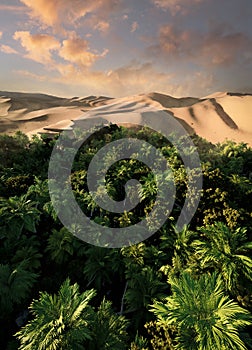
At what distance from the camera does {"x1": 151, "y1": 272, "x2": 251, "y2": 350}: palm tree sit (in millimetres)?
4305

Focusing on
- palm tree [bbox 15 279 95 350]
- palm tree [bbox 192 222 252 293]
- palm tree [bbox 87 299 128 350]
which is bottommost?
palm tree [bbox 87 299 128 350]

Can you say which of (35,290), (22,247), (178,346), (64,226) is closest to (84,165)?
(64,226)

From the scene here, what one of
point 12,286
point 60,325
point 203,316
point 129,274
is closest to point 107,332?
point 60,325

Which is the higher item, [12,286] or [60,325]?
[60,325]

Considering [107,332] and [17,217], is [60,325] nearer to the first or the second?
[107,332]

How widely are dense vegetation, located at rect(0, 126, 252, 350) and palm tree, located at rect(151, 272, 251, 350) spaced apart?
0.06 feet

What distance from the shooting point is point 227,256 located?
595 cm

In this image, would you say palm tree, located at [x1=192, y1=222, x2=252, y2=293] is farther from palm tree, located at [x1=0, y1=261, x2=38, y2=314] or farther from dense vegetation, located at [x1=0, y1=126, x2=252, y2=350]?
palm tree, located at [x1=0, y1=261, x2=38, y2=314]

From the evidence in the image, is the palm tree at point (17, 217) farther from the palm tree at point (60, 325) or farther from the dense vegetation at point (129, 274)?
the palm tree at point (60, 325)

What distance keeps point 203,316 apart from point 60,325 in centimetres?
292

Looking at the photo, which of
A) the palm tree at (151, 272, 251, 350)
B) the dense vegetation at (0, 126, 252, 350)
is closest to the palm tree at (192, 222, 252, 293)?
the dense vegetation at (0, 126, 252, 350)

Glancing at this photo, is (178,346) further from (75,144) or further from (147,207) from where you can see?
(75,144)

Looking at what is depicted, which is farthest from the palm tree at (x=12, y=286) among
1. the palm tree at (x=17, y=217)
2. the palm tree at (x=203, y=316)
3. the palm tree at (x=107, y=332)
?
the palm tree at (x=203, y=316)

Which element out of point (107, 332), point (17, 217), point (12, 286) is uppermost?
point (17, 217)
